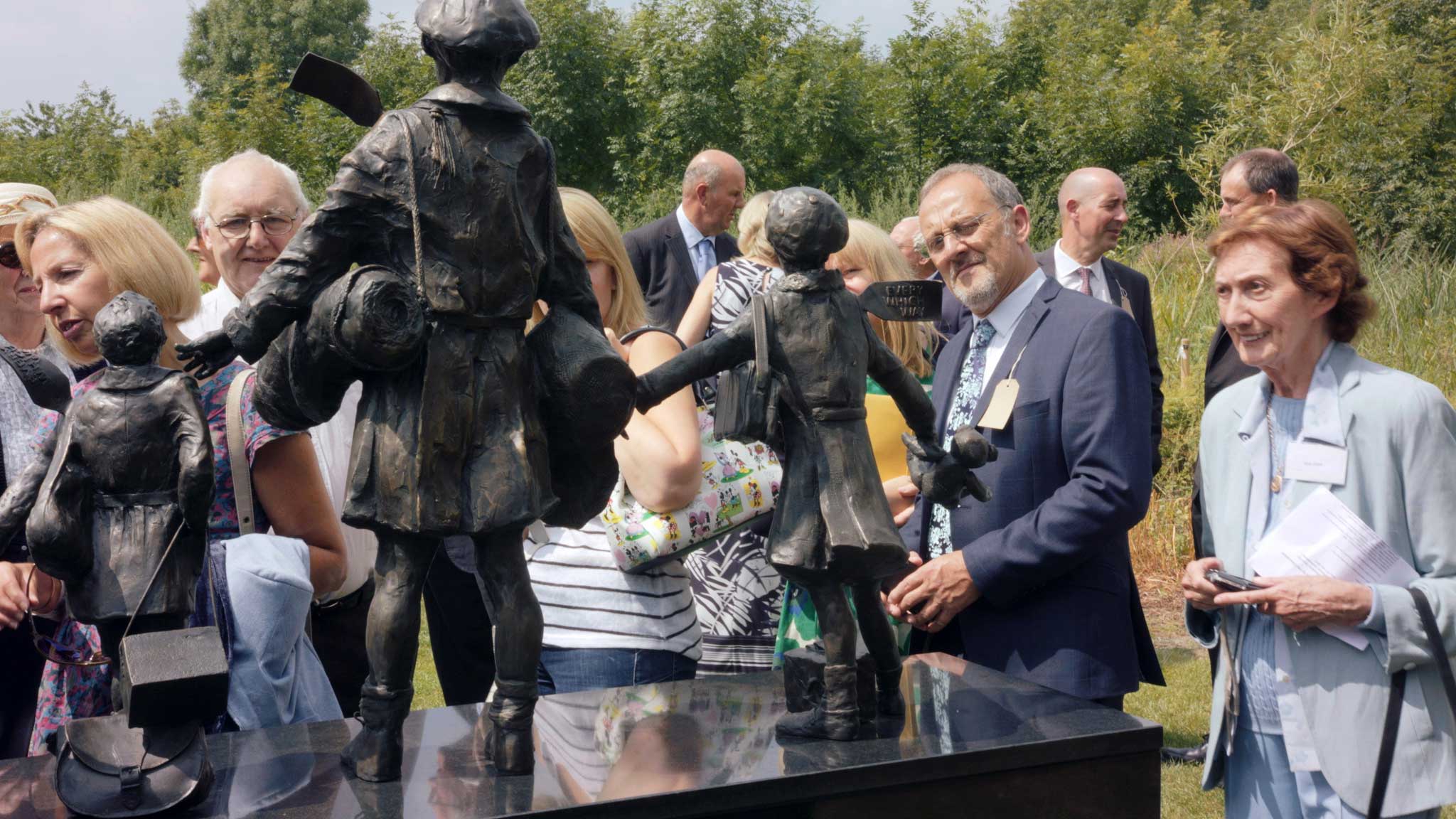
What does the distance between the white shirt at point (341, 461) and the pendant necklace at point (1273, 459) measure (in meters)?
2.12

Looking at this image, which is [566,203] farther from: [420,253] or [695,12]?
[695,12]

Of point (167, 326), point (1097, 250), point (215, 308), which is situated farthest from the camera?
point (1097, 250)

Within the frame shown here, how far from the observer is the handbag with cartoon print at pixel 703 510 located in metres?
3.06

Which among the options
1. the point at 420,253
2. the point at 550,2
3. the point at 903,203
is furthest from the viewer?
the point at 550,2

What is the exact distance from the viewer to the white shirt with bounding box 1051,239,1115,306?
5.90 meters

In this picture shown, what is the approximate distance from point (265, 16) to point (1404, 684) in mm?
54895

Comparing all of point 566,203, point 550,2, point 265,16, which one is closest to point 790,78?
point 550,2

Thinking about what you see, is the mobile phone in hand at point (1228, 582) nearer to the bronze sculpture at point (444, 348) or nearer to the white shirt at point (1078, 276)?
the bronze sculpture at point (444, 348)

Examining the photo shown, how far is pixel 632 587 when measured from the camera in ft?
10.3

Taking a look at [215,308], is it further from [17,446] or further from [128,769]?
[128,769]

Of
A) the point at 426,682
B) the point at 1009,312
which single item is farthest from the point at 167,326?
the point at 426,682

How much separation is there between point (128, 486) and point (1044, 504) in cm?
194

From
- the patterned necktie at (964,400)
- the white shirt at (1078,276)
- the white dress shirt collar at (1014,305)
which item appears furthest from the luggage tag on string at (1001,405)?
the white shirt at (1078,276)

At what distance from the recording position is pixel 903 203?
732 inches
